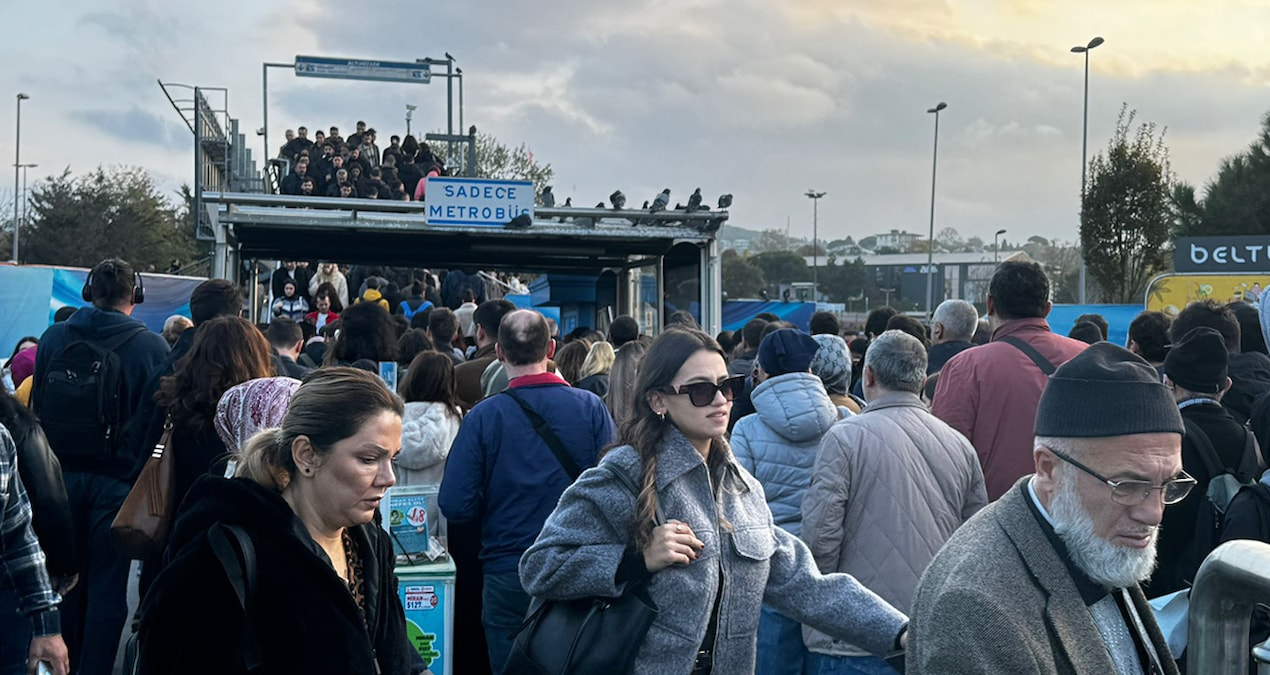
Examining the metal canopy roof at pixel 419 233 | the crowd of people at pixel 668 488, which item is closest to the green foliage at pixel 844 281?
the metal canopy roof at pixel 419 233

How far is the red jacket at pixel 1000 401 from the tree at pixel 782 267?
306 feet

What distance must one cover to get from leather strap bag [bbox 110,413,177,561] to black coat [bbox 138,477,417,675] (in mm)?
1694

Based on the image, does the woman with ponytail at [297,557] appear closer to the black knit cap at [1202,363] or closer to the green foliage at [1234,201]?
the black knit cap at [1202,363]

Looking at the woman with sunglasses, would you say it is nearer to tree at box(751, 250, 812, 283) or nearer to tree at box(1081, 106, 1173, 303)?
tree at box(1081, 106, 1173, 303)

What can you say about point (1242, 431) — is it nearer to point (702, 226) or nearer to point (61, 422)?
point (61, 422)

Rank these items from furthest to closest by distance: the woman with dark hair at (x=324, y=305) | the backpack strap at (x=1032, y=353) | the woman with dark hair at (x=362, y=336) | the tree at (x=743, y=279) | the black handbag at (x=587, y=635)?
the tree at (x=743, y=279)
the woman with dark hair at (x=324, y=305)
the woman with dark hair at (x=362, y=336)
the backpack strap at (x=1032, y=353)
the black handbag at (x=587, y=635)

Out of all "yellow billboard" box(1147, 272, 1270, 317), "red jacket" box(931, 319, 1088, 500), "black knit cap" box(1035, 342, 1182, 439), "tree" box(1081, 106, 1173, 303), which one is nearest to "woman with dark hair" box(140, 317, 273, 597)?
"red jacket" box(931, 319, 1088, 500)

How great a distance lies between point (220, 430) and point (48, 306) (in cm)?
667

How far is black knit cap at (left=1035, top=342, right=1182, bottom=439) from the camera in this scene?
2.31 metres

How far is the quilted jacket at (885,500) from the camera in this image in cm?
455

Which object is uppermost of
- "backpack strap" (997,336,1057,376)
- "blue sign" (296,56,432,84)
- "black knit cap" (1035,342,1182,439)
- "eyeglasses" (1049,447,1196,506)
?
"blue sign" (296,56,432,84)

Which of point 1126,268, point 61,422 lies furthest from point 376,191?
point 1126,268

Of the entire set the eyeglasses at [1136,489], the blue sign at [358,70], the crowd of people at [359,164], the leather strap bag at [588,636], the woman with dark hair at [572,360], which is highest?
the blue sign at [358,70]

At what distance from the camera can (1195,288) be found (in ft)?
48.7
